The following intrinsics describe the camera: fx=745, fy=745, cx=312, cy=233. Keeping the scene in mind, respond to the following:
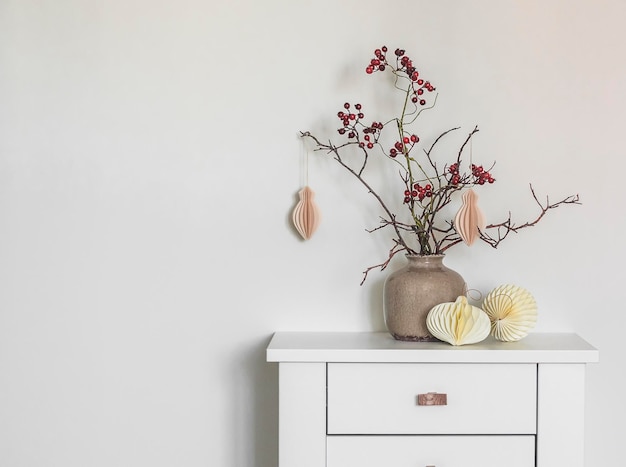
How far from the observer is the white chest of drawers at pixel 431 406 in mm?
1636

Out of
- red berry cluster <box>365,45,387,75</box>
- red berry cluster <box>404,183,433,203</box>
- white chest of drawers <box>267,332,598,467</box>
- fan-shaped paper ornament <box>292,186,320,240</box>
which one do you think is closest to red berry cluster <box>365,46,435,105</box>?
red berry cluster <box>365,45,387,75</box>

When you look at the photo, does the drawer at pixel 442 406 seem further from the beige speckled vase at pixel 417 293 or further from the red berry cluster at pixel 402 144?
the red berry cluster at pixel 402 144

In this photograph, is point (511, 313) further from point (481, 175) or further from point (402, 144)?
point (402, 144)

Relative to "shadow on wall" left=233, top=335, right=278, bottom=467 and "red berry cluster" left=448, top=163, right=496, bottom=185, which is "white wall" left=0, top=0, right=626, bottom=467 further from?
"red berry cluster" left=448, top=163, right=496, bottom=185

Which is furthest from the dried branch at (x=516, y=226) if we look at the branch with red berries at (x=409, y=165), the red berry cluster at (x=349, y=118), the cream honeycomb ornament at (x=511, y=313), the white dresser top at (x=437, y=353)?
the red berry cluster at (x=349, y=118)

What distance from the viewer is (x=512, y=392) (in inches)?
64.6

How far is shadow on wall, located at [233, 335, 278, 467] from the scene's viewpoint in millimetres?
1929

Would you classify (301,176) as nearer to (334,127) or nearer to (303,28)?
(334,127)

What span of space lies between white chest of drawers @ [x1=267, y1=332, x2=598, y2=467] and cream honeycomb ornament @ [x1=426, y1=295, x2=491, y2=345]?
0.04m

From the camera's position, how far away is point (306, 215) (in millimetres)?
1892

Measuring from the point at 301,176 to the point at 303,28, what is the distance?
15.0 inches

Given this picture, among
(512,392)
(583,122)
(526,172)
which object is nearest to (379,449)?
(512,392)

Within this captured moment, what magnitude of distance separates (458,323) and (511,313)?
0.50 ft

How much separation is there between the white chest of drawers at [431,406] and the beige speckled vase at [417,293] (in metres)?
0.10
